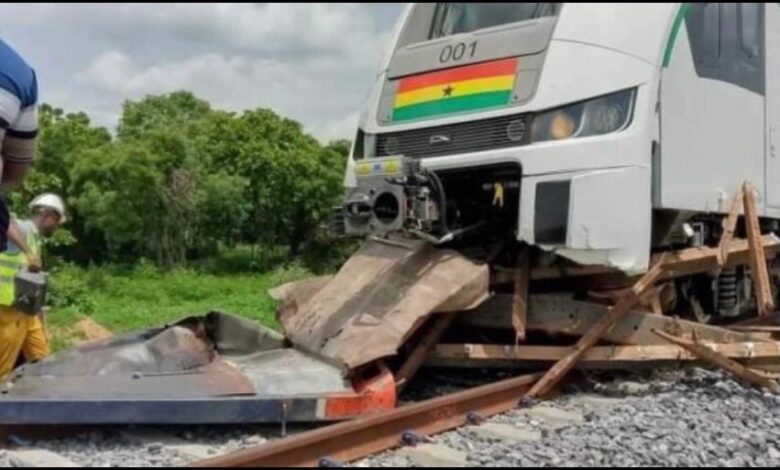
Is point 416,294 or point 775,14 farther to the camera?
point 775,14

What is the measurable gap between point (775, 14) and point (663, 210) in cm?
226

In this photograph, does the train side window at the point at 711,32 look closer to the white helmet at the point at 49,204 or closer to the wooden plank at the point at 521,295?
the wooden plank at the point at 521,295

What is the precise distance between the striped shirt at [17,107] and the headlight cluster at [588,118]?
2905 millimetres

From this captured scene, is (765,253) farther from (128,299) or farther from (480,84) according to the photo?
(128,299)

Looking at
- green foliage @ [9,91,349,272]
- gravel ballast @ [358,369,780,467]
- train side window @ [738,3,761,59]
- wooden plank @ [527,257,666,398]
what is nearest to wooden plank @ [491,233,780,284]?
wooden plank @ [527,257,666,398]

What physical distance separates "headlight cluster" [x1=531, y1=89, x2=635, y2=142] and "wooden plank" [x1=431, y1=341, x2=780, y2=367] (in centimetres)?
132

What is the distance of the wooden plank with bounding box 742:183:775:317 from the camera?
6242mm

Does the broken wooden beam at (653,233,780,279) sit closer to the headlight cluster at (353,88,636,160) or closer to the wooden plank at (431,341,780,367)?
the wooden plank at (431,341,780,367)

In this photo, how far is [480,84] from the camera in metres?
5.82

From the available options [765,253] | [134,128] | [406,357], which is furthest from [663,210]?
[134,128]

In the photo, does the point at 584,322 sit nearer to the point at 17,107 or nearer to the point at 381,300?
the point at 381,300

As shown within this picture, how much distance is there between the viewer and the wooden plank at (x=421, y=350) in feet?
17.8

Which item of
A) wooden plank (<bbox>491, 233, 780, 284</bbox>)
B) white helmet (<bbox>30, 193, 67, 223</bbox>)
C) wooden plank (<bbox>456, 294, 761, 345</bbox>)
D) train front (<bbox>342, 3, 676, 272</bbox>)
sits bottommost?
wooden plank (<bbox>456, 294, 761, 345</bbox>)

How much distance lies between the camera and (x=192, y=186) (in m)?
27.4
